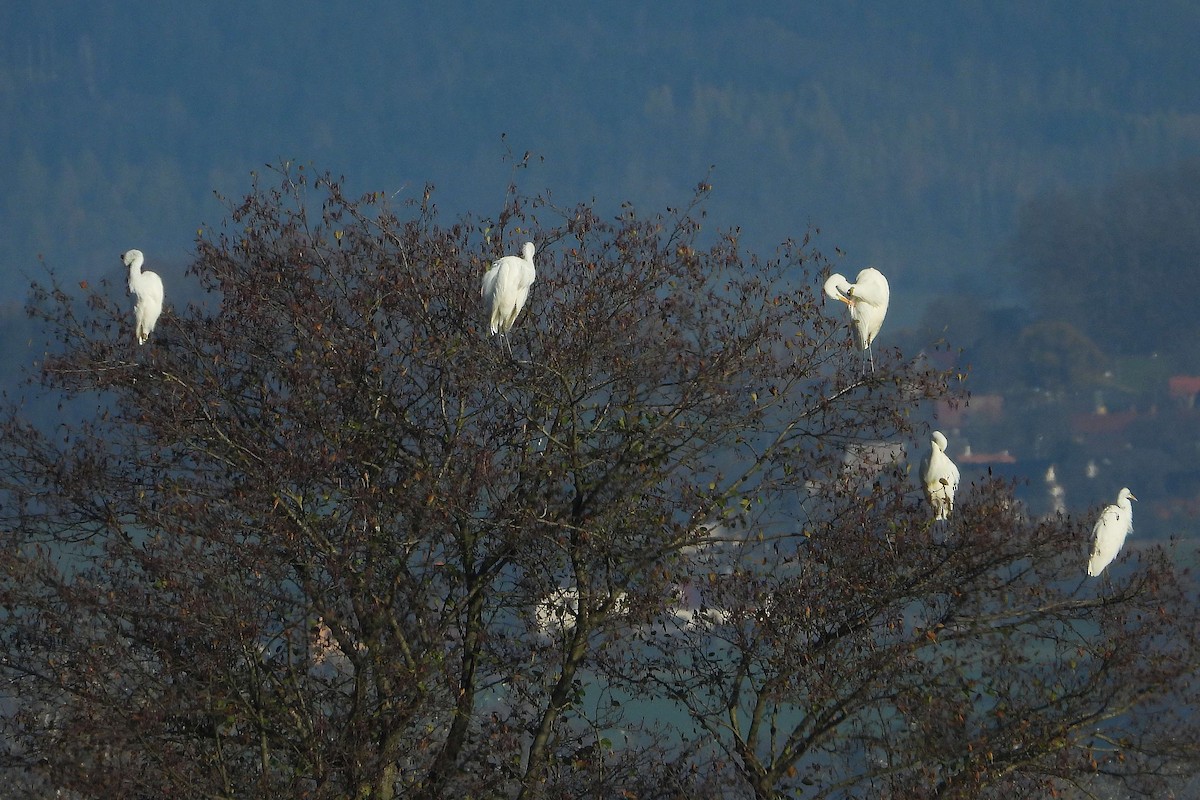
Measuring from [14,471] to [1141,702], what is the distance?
10.0 metres

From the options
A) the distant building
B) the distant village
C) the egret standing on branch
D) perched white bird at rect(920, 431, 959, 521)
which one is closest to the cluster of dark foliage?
the egret standing on branch

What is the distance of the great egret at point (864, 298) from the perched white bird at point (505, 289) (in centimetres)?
378

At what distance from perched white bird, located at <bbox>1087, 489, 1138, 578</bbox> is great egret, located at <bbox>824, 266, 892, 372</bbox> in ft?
10.5

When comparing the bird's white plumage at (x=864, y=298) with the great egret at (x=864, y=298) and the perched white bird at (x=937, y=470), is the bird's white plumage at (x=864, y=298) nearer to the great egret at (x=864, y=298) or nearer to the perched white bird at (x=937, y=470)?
the great egret at (x=864, y=298)

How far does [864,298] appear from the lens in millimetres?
17359

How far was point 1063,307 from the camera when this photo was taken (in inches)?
7638

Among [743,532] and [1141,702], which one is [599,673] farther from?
[1141,702]

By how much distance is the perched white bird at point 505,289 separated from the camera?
14.0m

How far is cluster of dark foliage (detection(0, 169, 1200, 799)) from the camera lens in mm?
12594

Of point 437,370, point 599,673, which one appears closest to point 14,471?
point 437,370

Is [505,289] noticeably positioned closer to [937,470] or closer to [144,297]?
[144,297]

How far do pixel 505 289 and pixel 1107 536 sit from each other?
26.2ft

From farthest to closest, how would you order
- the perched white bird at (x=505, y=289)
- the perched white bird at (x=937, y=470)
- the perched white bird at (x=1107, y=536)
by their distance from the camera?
the perched white bird at (x=1107, y=536), the perched white bird at (x=937, y=470), the perched white bird at (x=505, y=289)

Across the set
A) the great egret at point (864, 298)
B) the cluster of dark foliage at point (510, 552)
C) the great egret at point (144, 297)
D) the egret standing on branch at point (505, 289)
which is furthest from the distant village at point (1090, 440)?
the egret standing on branch at point (505, 289)
